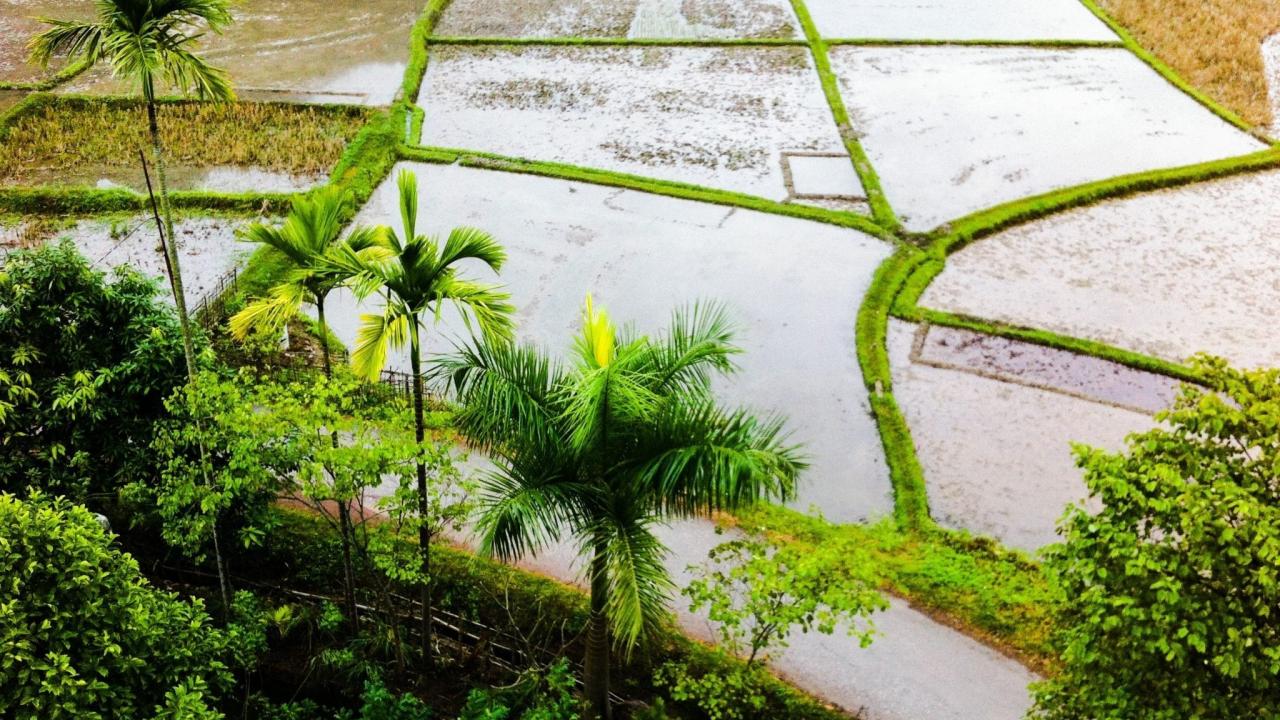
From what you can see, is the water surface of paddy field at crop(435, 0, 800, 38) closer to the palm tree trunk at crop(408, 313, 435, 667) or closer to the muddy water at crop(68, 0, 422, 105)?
the muddy water at crop(68, 0, 422, 105)

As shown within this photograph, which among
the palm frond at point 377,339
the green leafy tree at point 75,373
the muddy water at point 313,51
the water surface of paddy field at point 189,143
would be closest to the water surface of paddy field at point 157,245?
the water surface of paddy field at point 189,143

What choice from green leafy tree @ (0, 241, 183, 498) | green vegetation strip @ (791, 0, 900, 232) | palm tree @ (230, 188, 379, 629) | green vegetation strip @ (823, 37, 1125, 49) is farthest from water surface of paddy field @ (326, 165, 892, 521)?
green vegetation strip @ (823, 37, 1125, 49)

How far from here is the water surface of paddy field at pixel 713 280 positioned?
1052cm

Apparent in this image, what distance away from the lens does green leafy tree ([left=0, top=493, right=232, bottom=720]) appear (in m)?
5.07

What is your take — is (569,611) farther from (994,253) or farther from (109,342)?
(994,253)

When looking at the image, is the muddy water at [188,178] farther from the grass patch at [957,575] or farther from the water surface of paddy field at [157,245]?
the grass patch at [957,575]

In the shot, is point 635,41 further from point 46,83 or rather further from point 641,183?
point 46,83

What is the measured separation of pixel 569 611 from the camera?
326 inches

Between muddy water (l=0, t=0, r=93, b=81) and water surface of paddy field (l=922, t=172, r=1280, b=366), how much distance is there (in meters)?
16.1

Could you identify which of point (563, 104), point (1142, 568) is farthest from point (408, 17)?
point (1142, 568)

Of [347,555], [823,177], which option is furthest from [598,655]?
[823,177]

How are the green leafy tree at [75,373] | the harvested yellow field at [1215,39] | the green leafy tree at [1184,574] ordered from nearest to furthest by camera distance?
the green leafy tree at [1184,574] < the green leafy tree at [75,373] < the harvested yellow field at [1215,39]

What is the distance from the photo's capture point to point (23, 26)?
20.2 meters

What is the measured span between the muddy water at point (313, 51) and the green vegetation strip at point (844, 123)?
24.9ft
